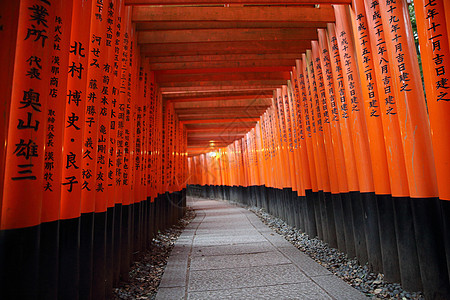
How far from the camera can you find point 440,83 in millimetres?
2346

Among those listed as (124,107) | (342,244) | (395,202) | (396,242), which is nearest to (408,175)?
(395,202)

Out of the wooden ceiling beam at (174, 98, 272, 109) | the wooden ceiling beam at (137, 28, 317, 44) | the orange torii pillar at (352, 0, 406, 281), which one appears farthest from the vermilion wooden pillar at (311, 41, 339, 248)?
A: the wooden ceiling beam at (174, 98, 272, 109)

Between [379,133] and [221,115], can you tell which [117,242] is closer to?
[379,133]

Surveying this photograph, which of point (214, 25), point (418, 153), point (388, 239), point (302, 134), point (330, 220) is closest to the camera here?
point (418, 153)

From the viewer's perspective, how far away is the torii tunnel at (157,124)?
1.73 metres

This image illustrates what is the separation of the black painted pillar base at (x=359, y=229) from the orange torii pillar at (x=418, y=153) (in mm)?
1018

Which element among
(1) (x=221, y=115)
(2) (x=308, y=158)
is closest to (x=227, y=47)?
(2) (x=308, y=158)

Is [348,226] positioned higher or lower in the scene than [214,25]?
lower

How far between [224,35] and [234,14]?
749 mm

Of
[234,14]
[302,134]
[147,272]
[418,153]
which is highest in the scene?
[234,14]

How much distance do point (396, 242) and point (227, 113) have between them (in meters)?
8.27

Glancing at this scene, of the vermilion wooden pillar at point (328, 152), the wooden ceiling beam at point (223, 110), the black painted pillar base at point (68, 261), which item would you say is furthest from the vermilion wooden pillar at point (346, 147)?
the wooden ceiling beam at point (223, 110)

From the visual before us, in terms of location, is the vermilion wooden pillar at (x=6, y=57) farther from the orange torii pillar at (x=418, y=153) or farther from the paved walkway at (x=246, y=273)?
the orange torii pillar at (x=418, y=153)

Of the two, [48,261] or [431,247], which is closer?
[48,261]
